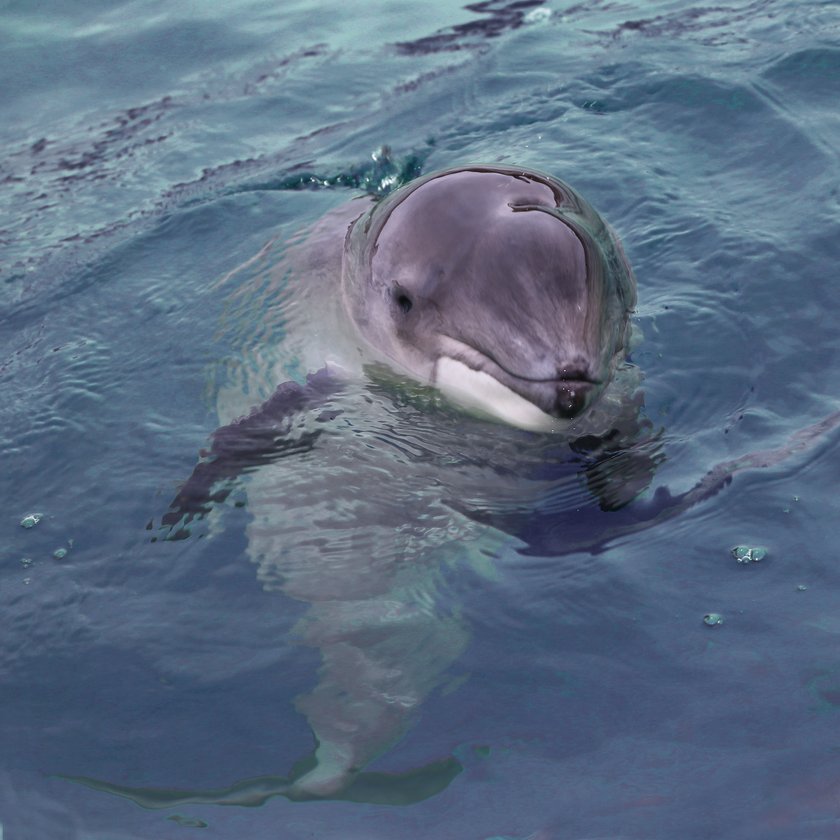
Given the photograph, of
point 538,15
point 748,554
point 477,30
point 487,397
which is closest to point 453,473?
point 487,397

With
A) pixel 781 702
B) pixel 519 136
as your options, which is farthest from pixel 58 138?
pixel 781 702

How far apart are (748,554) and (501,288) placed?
1.54 metres

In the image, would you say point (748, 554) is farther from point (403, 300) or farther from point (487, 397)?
point (403, 300)

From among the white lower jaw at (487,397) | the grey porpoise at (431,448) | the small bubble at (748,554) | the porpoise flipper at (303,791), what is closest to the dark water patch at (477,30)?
the grey porpoise at (431,448)

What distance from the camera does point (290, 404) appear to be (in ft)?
18.4

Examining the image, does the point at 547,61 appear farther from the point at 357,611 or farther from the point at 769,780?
the point at 769,780

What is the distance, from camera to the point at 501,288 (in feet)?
15.6

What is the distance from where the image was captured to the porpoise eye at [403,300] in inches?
209

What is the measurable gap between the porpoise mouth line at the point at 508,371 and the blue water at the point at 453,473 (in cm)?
40

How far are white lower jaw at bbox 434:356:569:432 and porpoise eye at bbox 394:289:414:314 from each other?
309mm

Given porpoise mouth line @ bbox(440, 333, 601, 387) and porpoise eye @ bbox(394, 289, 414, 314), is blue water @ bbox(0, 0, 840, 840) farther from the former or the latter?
porpoise eye @ bbox(394, 289, 414, 314)

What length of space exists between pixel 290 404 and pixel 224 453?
44cm

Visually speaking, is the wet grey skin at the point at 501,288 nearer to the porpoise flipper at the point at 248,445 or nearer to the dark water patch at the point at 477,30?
the porpoise flipper at the point at 248,445

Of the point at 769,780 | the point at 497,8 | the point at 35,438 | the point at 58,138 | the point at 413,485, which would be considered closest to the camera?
the point at 769,780
